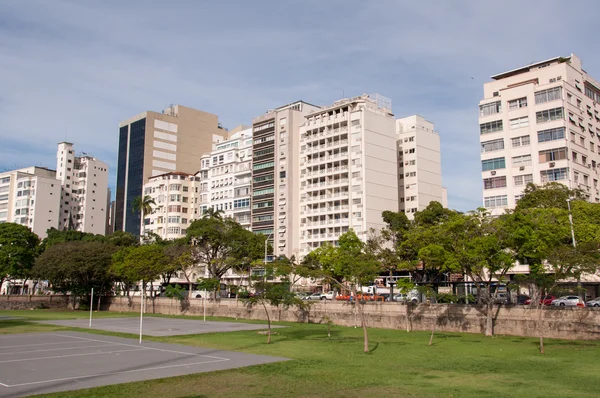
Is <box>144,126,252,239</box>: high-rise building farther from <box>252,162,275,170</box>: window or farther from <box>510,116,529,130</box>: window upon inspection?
<box>510,116,529,130</box>: window

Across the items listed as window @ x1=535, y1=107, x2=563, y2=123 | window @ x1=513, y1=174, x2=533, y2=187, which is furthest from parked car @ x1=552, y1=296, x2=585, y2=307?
window @ x1=535, y1=107, x2=563, y2=123

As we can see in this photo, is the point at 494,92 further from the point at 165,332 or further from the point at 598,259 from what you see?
the point at 165,332

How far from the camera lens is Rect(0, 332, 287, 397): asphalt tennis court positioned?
2105 centimetres

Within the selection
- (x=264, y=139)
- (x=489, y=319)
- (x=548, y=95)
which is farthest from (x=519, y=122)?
(x=264, y=139)

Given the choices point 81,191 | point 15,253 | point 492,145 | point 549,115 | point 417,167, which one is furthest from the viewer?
point 81,191

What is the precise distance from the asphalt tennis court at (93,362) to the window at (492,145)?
59428 millimetres

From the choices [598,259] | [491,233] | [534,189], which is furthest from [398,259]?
[598,259]

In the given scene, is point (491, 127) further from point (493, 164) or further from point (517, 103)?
point (493, 164)

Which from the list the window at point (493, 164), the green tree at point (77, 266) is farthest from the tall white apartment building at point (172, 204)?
the window at point (493, 164)

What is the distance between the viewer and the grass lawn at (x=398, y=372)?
18859 millimetres

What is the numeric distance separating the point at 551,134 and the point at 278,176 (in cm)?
5251

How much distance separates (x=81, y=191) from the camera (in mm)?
160125

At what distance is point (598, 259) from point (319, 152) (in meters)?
74.2

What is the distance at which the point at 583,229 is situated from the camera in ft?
155
